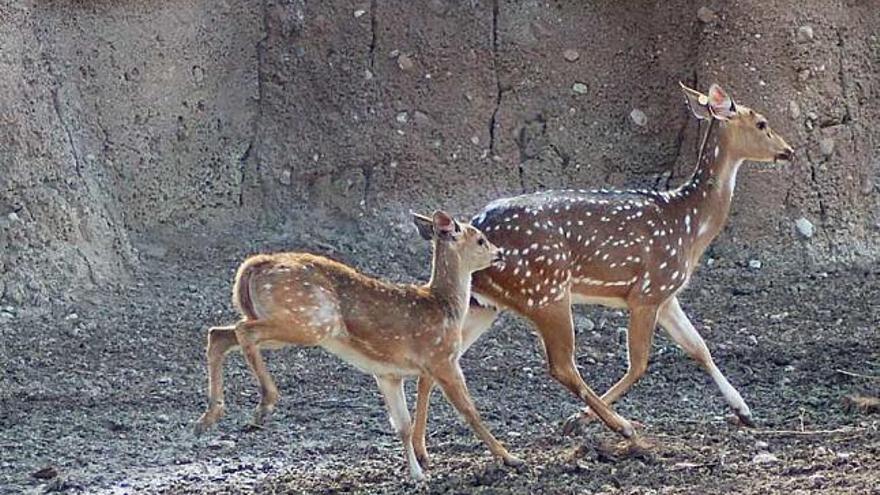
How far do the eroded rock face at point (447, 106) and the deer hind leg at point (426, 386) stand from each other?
10.1ft

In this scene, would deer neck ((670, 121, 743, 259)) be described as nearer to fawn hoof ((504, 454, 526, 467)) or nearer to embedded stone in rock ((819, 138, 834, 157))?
fawn hoof ((504, 454, 526, 467))

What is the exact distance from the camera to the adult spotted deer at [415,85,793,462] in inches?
336

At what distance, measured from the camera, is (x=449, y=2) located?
40.3ft

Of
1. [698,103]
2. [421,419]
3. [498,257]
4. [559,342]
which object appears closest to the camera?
[421,419]

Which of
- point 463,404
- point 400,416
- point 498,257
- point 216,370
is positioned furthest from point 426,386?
point 216,370

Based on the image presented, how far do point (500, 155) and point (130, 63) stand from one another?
2.38m

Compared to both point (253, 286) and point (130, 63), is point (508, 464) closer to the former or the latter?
point (253, 286)

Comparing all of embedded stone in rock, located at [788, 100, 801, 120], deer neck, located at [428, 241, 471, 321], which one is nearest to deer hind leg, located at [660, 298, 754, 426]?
deer neck, located at [428, 241, 471, 321]

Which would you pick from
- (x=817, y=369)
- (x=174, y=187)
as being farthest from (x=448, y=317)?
(x=174, y=187)

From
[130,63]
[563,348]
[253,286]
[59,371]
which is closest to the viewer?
[253,286]

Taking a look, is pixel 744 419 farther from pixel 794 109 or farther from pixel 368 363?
pixel 794 109

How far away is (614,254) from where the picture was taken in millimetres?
8844

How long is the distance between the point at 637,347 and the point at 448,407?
1.03 meters

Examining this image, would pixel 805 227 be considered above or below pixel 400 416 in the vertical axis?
below
